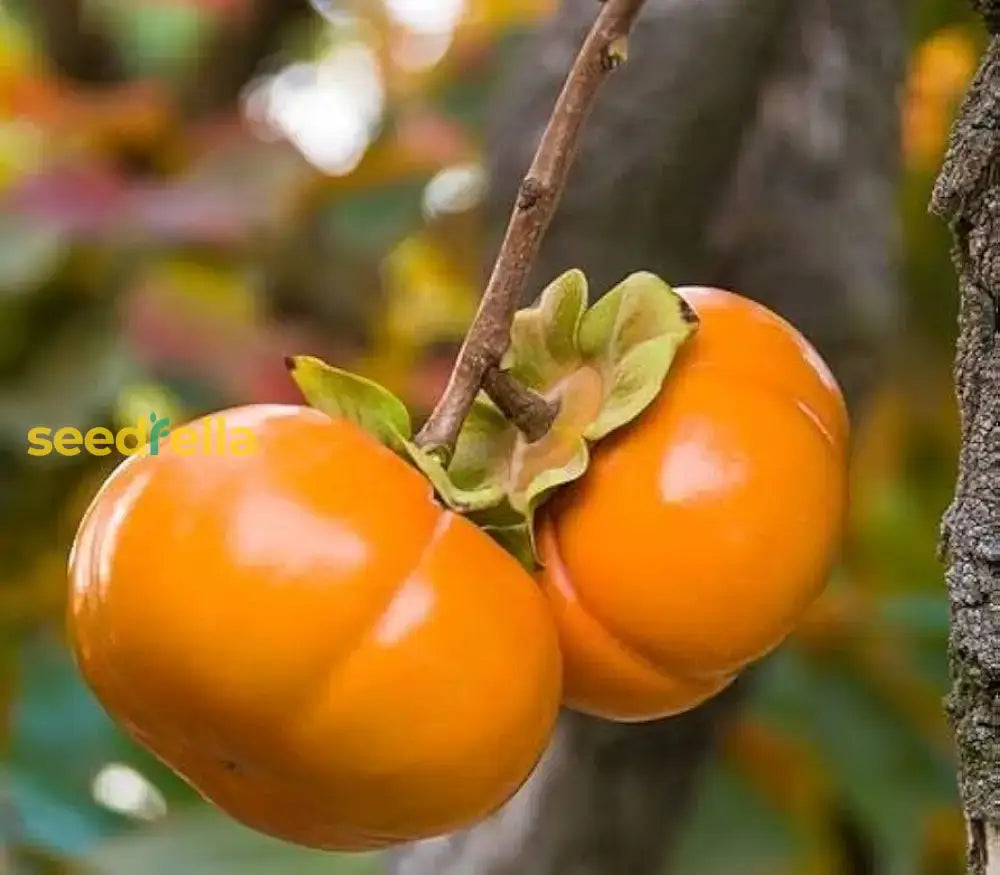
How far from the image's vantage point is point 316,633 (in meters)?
0.39

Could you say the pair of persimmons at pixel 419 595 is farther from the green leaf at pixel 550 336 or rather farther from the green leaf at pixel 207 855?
the green leaf at pixel 207 855

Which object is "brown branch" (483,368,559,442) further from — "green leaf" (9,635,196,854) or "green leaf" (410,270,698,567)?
"green leaf" (9,635,196,854)

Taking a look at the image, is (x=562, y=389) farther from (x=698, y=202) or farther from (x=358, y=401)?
(x=698, y=202)

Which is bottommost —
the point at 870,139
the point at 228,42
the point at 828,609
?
the point at 828,609

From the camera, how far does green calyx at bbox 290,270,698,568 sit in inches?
17.9

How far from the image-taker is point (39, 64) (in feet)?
5.25

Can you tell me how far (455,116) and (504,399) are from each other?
96 cm

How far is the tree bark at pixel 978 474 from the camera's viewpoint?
0.39 m

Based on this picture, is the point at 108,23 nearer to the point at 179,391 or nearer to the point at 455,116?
the point at 455,116

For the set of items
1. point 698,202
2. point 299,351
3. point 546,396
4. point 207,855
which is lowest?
point 207,855

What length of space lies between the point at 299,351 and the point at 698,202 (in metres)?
0.47

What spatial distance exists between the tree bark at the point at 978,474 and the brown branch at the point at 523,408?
0.12 m

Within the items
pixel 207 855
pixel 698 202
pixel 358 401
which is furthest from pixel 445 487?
pixel 207 855

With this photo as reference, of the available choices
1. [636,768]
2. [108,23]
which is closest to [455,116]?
[108,23]
